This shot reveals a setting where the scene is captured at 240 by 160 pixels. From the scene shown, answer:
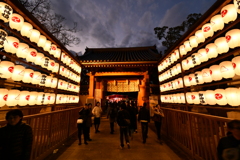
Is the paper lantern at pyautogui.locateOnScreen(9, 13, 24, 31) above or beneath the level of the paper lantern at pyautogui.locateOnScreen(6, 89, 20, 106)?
above

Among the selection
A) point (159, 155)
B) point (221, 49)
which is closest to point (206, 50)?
point (221, 49)

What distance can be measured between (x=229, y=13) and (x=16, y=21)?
6.86 metres

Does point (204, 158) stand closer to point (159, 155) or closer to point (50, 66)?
point (159, 155)

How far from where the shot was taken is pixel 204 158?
11.1ft

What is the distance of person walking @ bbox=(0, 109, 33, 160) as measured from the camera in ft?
6.65

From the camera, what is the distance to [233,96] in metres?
3.06

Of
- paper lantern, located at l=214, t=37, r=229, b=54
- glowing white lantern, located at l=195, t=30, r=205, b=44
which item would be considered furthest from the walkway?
glowing white lantern, located at l=195, t=30, r=205, b=44

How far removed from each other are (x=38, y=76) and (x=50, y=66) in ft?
2.95

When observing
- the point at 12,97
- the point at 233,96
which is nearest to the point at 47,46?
the point at 12,97

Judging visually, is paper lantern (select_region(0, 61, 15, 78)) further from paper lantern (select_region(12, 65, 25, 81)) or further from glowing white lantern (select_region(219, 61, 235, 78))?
glowing white lantern (select_region(219, 61, 235, 78))

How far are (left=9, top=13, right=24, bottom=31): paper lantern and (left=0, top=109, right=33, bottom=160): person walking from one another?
3343mm

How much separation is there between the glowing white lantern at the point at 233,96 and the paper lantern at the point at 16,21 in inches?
282

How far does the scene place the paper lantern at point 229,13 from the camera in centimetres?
314

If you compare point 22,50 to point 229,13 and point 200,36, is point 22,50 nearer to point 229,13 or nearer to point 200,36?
point 200,36
